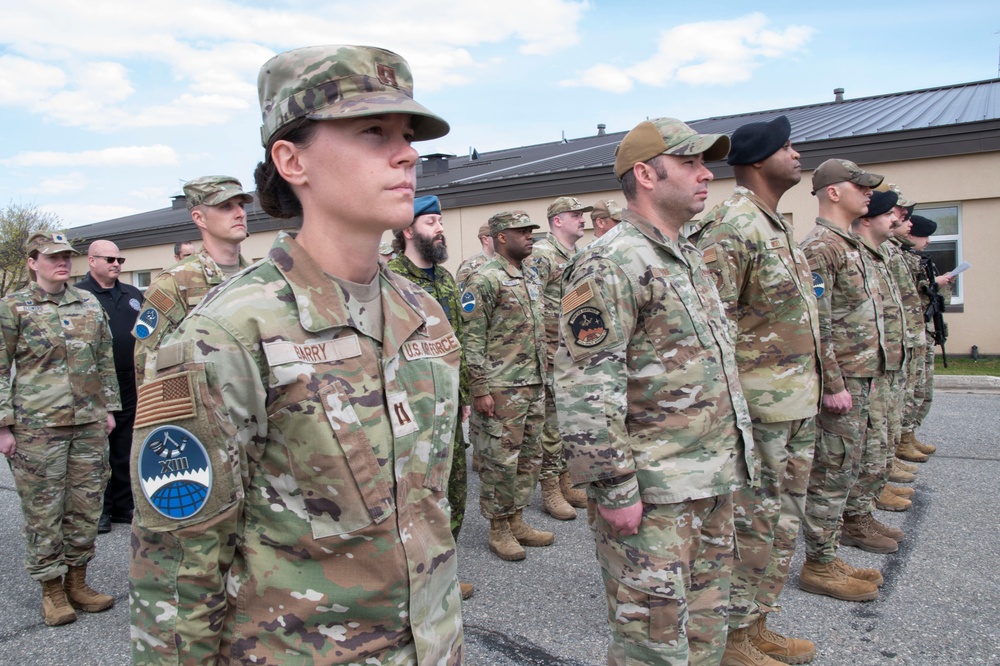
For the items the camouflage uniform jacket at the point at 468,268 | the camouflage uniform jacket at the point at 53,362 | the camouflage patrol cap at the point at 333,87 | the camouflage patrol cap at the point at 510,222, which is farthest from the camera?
the camouflage uniform jacket at the point at 468,268

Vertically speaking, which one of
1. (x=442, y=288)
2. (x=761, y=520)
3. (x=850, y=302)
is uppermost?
(x=442, y=288)

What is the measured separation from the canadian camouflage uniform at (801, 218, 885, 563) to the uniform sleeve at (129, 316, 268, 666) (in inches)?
135

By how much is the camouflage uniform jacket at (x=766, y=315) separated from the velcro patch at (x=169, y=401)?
258 centimetres

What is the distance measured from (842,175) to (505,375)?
2.57 m

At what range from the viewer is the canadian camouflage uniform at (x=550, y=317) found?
5926mm

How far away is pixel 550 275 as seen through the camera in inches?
270

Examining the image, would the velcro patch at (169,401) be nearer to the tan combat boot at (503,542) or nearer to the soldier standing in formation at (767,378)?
the soldier standing in formation at (767,378)

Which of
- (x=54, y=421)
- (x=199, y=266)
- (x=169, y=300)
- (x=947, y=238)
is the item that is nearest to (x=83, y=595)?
(x=54, y=421)

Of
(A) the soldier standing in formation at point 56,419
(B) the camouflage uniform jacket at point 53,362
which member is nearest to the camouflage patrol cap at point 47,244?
(A) the soldier standing in formation at point 56,419

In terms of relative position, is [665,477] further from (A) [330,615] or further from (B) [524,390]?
(B) [524,390]

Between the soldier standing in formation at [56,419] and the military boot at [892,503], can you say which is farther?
the military boot at [892,503]

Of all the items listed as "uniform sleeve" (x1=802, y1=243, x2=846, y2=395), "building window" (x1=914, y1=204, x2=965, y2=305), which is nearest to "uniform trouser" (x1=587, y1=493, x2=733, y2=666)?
"uniform sleeve" (x1=802, y1=243, x2=846, y2=395)

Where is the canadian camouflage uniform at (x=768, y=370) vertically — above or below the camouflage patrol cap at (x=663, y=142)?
below

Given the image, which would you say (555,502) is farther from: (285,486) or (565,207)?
(285,486)
